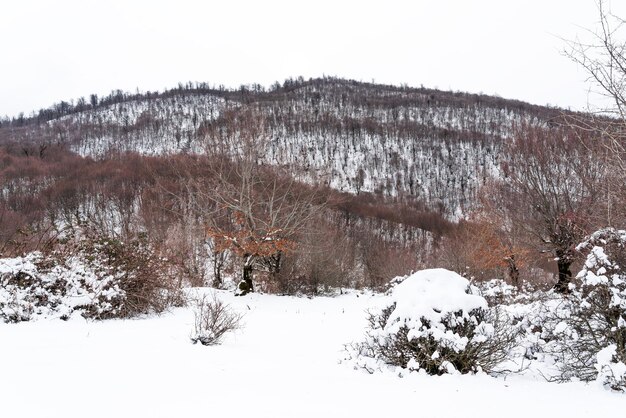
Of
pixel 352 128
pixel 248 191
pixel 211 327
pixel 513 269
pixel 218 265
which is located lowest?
pixel 218 265

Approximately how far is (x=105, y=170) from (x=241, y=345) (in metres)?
60.3

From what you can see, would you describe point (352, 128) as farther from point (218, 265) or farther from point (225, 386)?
point (225, 386)

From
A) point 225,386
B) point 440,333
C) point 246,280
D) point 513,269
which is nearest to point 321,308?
point 246,280

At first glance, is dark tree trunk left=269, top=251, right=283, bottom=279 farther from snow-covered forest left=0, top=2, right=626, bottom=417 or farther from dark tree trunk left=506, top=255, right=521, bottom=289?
dark tree trunk left=506, top=255, right=521, bottom=289

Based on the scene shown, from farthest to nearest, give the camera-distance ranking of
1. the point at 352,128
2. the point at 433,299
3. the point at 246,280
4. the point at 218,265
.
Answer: the point at 352,128 < the point at 218,265 < the point at 246,280 < the point at 433,299

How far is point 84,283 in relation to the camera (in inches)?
353

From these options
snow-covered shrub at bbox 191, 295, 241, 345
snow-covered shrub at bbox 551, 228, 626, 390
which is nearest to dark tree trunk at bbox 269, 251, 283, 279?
snow-covered shrub at bbox 191, 295, 241, 345

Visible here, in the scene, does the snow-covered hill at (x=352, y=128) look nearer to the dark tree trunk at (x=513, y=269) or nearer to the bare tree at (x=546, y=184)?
the dark tree trunk at (x=513, y=269)

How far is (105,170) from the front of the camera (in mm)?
58500

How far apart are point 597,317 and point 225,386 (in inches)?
179

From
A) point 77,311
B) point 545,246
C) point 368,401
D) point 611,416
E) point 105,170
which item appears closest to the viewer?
point 611,416

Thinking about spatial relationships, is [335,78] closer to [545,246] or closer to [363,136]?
[363,136]

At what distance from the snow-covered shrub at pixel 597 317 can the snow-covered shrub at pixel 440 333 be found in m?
0.71

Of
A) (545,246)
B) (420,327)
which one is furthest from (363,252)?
(420,327)
